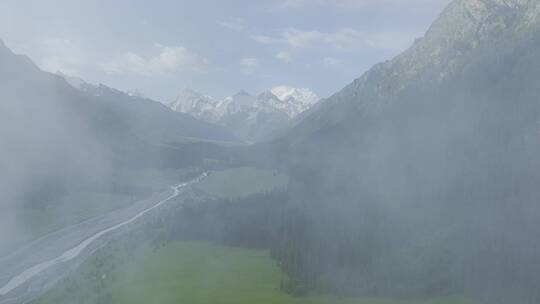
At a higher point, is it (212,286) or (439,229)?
(439,229)

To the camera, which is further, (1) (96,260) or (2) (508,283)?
(1) (96,260)

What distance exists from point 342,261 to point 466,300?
4227cm

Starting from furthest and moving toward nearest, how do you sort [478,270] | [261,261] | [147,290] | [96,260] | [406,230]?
[406,230]
[261,261]
[96,260]
[478,270]
[147,290]

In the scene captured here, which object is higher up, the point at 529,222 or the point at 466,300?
the point at 529,222

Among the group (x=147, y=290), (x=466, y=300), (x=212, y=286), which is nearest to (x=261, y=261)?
(x=212, y=286)

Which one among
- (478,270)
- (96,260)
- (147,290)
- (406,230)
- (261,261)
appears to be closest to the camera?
(147,290)

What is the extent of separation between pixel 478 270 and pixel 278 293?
57223mm

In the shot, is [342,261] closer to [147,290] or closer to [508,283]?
[508,283]

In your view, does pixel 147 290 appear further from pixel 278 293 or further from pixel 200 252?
pixel 200 252

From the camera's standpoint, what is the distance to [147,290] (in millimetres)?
141250

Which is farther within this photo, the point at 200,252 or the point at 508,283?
the point at 200,252

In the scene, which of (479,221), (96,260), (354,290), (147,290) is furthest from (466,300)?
(96,260)

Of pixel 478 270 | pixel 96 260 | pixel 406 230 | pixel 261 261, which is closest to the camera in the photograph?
pixel 478 270

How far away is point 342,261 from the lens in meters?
173
